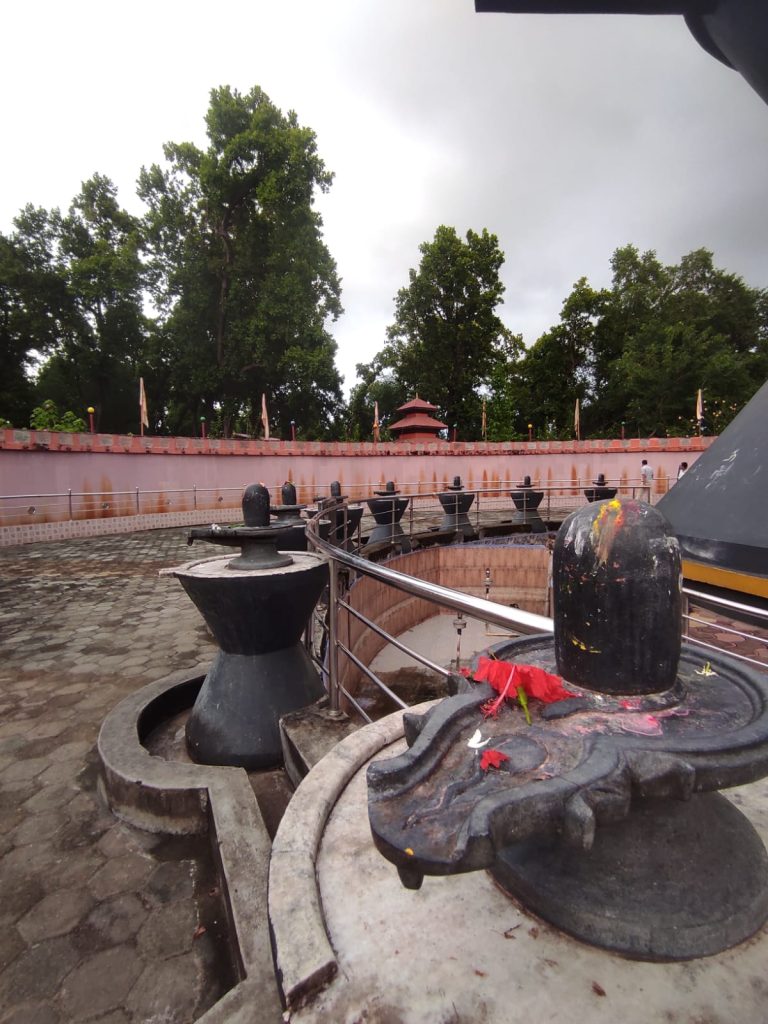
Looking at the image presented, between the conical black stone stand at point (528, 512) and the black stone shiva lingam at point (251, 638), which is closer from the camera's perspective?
the black stone shiva lingam at point (251, 638)

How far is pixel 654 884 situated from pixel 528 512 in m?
14.7

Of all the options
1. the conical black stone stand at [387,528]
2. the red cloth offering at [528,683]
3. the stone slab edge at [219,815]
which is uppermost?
the red cloth offering at [528,683]

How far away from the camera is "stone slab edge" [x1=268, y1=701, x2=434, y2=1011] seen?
104 centimetres

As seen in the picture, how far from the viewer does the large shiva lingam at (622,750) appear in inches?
35.2

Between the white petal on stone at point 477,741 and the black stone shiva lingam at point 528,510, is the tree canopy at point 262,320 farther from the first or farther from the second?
the white petal on stone at point 477,741

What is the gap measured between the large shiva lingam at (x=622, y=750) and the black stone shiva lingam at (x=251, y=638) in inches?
65.3

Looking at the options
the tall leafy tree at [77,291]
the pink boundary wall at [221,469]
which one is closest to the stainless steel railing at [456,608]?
the pink boundary wall at [221,469]

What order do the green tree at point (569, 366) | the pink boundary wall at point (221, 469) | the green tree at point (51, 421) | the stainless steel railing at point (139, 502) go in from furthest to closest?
the green tree at point (569, 366), the green tree at point (51, 421), the pink boundary wall at point (221, 469), the stainless steel railing at point (139, 502)

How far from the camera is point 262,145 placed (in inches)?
1030

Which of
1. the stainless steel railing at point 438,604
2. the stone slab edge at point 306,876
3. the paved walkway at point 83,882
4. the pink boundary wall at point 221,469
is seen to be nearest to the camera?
the stone slab edge at point 306,876

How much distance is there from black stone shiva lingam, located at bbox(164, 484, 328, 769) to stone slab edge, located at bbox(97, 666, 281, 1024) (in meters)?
0.32

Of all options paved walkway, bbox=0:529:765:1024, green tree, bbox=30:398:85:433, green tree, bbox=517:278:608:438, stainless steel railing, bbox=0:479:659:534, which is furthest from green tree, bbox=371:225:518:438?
paved walkway, bbox=0:529:765:1024

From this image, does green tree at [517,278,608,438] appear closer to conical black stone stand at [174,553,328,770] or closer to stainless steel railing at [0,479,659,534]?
stainless steel railing at [0,479,659,534]

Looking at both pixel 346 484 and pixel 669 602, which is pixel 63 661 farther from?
pixel 346 484
